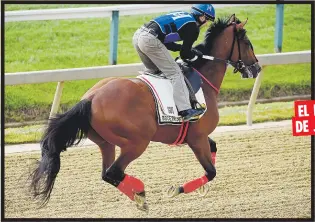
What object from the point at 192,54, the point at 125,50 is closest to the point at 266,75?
the point at 125,50

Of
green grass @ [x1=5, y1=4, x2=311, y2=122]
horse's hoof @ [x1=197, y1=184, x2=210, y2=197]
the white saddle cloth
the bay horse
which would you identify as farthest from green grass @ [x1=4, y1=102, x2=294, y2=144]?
the white saddle cloth

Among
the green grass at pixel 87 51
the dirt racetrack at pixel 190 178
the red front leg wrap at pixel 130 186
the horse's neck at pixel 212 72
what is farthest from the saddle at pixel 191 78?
the green grass at pixel 87 51

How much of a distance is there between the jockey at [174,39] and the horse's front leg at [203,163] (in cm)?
24

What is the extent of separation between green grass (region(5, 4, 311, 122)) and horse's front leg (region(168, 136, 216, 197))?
2326mm

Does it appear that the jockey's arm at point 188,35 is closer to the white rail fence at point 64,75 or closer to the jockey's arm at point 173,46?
the jockey's arm at point 173,46

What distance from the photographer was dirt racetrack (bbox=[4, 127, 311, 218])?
8625mm

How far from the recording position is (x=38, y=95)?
10.5m

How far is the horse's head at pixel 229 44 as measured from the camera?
8.77 m

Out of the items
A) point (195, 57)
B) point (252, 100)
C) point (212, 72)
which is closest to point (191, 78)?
point (195, 57)

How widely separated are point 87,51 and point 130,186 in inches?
113

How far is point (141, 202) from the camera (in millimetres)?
8320

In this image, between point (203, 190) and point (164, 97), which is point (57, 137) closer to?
point (164, 97)

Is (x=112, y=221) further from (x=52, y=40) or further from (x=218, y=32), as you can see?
(x=52, y=40)

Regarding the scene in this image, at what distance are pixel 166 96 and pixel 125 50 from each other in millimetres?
2746
